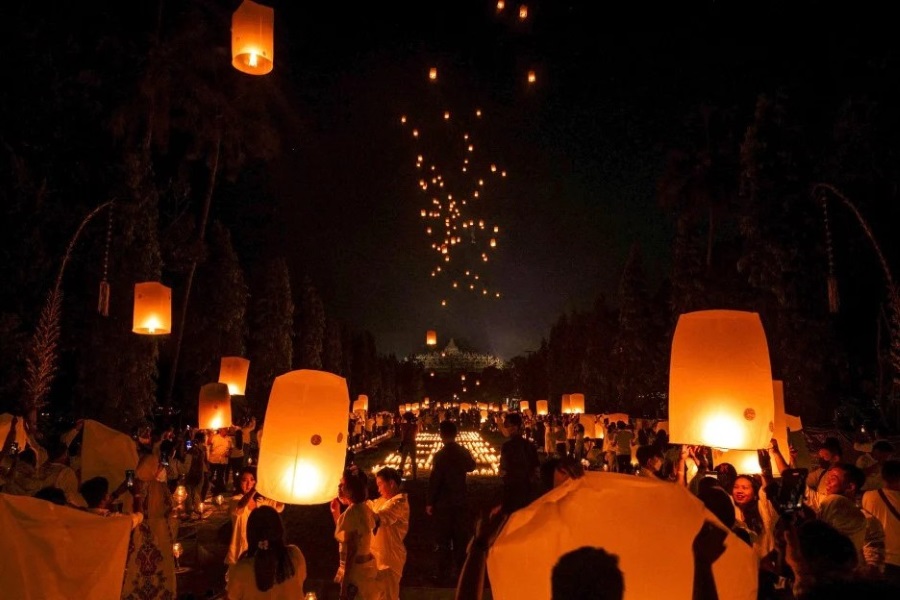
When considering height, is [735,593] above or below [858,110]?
below

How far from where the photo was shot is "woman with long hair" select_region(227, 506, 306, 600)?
4.23 meters

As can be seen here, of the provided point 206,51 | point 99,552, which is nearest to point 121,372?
point 206,51

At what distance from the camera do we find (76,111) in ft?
63.1

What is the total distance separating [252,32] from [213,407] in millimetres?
7040

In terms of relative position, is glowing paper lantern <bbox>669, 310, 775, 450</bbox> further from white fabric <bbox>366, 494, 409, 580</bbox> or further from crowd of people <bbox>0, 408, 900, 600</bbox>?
white fabric <bbox>366, 494, 409, 580</bbox>

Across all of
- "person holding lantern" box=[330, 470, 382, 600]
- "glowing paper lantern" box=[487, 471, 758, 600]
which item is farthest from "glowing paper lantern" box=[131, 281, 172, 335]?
"glowing paper lantern" box=[487, 471, 758, 600]

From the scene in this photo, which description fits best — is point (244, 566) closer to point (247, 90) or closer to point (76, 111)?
point (76, 111)

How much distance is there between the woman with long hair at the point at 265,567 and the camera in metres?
4.23

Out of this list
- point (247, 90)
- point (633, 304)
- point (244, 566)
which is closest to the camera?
point (244, 566)

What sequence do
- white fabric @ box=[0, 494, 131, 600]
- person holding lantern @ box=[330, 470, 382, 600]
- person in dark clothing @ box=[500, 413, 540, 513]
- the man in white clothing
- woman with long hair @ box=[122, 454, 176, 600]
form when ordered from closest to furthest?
1. white fabric @ box=[0, 494, 131, 600]
2. person holding lantern @ box=[330, 470, 382, 600]
3. woman with long hair @ box=[122, 454, 176, 600]
4. the man in white clothing
5. person in dark clothing @ box=[500, 413, 540, 513]

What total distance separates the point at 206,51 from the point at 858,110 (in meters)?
21.4

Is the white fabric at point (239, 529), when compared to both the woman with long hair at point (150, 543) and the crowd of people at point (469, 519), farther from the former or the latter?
the woman with long hair at point (150, 543)

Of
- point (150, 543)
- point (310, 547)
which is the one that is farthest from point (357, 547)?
point (310, 547)

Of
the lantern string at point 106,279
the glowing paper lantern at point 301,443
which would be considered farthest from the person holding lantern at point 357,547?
the lantern string at point 106,279
